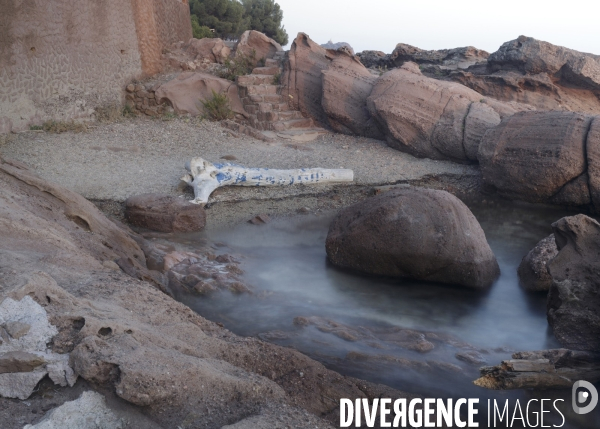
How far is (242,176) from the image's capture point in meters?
7.33

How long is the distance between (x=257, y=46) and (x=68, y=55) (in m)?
3.89

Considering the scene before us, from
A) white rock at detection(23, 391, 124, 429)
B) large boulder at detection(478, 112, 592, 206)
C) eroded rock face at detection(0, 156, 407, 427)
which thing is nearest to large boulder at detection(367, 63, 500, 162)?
large boulder at detection(478, 112, 592, 206)

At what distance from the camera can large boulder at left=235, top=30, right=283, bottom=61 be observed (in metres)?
11.5

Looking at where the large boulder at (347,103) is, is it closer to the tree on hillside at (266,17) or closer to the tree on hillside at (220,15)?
the tree on hillside at (220,15)

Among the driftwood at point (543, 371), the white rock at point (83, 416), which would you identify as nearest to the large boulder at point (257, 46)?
the driftwood at point (543, 371)

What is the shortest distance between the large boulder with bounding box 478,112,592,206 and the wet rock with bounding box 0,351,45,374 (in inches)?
259

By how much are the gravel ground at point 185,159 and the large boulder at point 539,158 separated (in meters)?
0.75

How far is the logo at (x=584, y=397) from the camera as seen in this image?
11.3 feet

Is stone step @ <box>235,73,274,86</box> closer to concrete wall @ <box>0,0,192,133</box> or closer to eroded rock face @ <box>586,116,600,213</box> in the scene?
concrete wall @ <box>0,0,192,133</box>

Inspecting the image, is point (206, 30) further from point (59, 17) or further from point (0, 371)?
point (0, 371)

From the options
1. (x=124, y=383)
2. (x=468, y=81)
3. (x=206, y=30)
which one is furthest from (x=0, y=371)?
(x=206, y=30)

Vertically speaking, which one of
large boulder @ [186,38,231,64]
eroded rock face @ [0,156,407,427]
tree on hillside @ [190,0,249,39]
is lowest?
eroded rock face @ [0,156,407,427]

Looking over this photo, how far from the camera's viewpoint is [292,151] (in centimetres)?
894

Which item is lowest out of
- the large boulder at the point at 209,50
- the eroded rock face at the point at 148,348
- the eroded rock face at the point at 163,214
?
the eroded rock face at the point at 163,214
